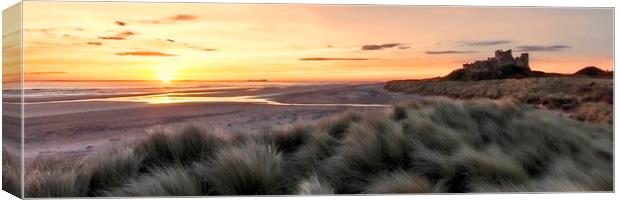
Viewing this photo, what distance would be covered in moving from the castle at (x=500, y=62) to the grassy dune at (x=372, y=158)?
307 mm

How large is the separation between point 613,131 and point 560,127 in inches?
17.0

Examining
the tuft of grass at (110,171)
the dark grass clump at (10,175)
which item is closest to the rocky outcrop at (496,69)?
the tuft of grass at (110,171)

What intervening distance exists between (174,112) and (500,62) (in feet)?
8.61

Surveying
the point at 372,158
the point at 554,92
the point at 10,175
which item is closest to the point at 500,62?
the point at 554,92

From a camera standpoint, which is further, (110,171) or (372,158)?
(372,158)

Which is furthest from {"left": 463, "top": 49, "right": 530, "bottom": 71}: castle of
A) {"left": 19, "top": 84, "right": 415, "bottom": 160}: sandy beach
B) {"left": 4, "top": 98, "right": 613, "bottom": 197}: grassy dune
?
{"left": 19, "top": 84, "right": 415, "bottom": 160}: sandy beach

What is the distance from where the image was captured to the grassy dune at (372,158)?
6.34 metres

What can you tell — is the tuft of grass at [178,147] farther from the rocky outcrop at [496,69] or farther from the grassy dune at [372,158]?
the rocky outcrop at [496,69]

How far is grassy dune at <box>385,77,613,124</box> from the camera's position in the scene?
704 cm

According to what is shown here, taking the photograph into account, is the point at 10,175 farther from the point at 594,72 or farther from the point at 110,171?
the point at 594,72

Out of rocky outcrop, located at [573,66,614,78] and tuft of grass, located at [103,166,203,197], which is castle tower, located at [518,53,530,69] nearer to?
rocky outcrop, located at [573,66,614,78]

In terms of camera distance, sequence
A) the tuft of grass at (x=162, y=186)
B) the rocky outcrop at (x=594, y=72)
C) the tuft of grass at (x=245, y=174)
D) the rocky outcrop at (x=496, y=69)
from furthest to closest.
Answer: the rocky outcrop at (x=594, y=72) < the rocky outcrop at (x=496, y=69) < the tuft of grass at (x=245, y=174) < the tuft of grass at (x=162, y=186)

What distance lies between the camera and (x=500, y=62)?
7004 millimetres

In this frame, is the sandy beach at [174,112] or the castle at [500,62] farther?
the castle at [500,62]
